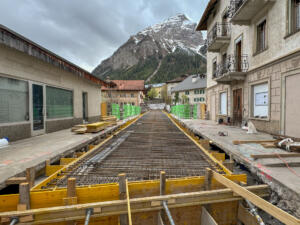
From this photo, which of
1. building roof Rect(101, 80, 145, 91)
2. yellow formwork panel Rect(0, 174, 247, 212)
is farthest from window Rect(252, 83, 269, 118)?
building roof Rect(101, 80, 145, 91)

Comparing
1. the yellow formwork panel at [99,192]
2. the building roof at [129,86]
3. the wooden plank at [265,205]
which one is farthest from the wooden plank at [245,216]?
the building roof at [129,86]

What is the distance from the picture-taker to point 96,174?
381 cm

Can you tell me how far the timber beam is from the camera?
7.84 ft

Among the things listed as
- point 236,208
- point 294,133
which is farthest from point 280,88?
point 236,208

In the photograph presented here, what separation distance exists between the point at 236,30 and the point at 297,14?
5154 mm

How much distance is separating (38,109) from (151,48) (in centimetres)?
16861

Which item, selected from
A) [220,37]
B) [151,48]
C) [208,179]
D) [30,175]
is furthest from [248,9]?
[151,48]

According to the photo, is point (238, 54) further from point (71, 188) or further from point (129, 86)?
point (129, 86)

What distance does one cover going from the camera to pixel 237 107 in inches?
448

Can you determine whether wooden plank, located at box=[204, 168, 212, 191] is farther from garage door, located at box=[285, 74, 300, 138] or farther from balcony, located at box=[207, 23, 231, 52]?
balcony, located at box=[207, 23, 231, 52]

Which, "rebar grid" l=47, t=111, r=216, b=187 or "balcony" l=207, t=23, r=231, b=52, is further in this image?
"balcony" l=207, t=23, r=231, b=52

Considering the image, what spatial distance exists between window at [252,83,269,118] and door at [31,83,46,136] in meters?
11.9

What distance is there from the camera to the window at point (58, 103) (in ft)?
28.3

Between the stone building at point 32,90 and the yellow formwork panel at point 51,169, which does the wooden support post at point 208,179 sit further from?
the stone building at point 32,90
